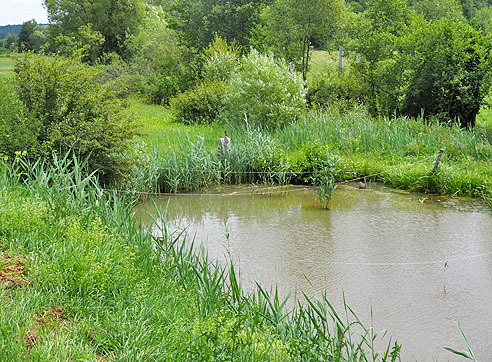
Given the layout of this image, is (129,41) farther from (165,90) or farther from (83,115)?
(83,115)

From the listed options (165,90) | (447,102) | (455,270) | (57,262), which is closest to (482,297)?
(455,270)

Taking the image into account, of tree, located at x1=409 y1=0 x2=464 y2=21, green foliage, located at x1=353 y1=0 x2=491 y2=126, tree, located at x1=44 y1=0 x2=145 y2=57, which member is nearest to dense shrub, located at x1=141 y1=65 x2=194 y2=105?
tree, located at x1=44 y1=0 x2=145 y2=57

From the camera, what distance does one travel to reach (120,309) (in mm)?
3326

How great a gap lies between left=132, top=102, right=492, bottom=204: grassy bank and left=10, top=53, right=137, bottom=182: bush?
1.22 meters

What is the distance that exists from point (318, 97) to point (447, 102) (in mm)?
5507

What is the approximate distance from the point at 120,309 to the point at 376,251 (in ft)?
13.5

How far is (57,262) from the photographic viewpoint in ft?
12.2

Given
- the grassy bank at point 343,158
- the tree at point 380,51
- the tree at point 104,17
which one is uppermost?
the tree at point 104,17

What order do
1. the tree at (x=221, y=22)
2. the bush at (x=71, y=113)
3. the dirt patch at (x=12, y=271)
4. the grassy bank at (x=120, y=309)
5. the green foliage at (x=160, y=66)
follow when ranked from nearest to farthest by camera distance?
1. the grassy bank at (x=120, y=309)
2. the dirt patch at (x=12, y=271)
3. the bush at (x=71, y=113)
4. the green foliage at (x=160, y=66)
5. the tree at (x=221, y=22)

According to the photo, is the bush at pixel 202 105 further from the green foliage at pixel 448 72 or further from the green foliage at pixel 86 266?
the green foliage at pixel 86 266

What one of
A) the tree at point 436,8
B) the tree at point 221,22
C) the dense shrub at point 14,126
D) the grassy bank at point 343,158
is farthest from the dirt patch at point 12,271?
the tree at point 436,8

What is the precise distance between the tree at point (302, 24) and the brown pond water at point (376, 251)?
10.9 metres

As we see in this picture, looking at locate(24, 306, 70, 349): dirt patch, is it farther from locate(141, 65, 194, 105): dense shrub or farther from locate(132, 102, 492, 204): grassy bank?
locate(141, 65, 194, 105): dense shrub

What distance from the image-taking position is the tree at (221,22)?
31.7m
